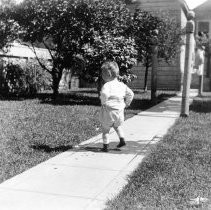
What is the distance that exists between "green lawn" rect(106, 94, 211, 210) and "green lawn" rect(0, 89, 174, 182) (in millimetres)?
1512

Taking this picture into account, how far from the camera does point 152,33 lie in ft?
51.8

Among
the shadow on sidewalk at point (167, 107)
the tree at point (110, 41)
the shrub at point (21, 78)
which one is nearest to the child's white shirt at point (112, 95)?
the shadow on sidewalk at point (167, 107)

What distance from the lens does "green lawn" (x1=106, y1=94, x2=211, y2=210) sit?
4.70 metres

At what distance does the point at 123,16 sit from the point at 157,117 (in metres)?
4.62

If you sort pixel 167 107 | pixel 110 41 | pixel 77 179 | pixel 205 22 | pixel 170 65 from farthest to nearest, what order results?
pixel 205 22, pixel 170 65, pixel 167 107, pixel 110 41, pixel 77 179

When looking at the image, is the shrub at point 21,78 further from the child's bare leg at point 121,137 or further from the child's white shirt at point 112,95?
the child's white shirt at point 112,95

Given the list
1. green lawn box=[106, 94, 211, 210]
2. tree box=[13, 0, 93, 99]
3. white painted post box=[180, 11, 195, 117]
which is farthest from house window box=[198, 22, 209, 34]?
green lawn box=[106, 94, 211, 210]

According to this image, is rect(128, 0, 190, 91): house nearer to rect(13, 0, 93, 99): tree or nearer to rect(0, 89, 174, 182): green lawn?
rect(13, 0, 93, 99): tree

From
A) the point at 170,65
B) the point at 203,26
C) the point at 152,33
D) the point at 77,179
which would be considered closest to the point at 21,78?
the point at 152,33

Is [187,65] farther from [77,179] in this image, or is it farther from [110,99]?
[77,179]

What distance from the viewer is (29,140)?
7.90m

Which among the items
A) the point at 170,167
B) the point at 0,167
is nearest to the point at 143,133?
the point at 170,167

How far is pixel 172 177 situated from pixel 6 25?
10.4m

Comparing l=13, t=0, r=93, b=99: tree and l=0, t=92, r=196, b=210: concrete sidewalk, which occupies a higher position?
l=13, t=0, r=93, b=99: tree
